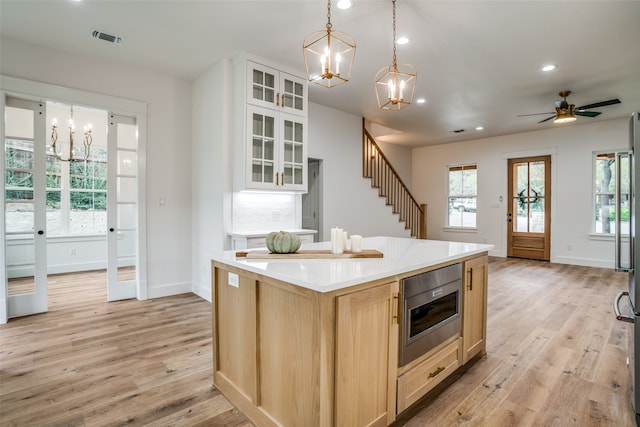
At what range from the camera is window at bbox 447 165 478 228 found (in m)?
8.48

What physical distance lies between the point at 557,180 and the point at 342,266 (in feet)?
24.1

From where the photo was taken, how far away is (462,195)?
8.69 metres

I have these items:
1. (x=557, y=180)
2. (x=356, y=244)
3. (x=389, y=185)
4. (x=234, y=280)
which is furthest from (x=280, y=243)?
(x=557, y=180)

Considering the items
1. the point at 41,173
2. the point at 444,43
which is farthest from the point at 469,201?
the point at 41,173

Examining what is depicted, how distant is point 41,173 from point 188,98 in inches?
77.5

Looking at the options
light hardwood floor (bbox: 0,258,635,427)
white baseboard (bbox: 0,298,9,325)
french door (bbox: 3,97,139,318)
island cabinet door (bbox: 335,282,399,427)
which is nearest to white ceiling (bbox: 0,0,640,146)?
french door (bbox: 3,97,139,318)

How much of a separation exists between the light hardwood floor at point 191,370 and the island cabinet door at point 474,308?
18cm

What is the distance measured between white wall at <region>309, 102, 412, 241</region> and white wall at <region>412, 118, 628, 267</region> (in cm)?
307

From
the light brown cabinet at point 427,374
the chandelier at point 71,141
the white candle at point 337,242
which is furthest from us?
the chandelier at point 71,141

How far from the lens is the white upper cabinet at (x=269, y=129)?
392 cm

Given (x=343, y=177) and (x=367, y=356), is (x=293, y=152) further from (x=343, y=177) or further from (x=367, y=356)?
(x=367, y=356)

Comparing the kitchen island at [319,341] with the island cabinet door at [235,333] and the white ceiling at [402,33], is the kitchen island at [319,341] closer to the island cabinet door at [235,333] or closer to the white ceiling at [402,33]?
the island cabinet door at [235,333]

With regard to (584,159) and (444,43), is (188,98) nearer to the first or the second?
(444,43)

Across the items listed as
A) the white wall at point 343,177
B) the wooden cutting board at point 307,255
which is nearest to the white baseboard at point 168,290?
the white wall at point 343,177
